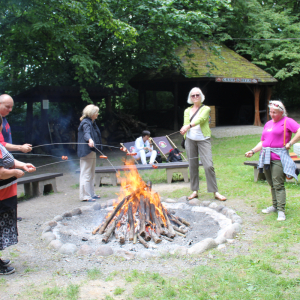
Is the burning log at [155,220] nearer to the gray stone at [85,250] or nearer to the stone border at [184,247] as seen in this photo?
the stone border at [184,247]

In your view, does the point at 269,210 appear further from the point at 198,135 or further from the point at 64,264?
the point at 64,264

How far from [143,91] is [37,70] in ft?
23.2

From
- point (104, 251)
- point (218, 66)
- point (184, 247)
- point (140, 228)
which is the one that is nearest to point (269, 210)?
point (184, 247)

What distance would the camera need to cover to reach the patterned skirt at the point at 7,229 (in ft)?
10.9

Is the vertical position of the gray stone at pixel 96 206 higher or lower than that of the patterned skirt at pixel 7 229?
lower

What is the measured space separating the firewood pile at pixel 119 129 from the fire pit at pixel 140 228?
10.3 metres

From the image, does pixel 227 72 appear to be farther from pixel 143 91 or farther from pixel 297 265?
pixel 297 265

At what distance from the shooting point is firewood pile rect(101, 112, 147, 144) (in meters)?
15.7

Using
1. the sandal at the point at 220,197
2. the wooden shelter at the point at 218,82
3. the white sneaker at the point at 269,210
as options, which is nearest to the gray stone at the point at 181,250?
the white sneaker at the point at 269,210

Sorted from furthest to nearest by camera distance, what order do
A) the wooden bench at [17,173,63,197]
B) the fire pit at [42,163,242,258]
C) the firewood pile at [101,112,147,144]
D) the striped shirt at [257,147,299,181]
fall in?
the firewood pile at [101,112,147,144] < the wooden bench at [17,173,63,197] < the striped shirt at [257,147,299,181] < the fire pit at [42,163,242,258]

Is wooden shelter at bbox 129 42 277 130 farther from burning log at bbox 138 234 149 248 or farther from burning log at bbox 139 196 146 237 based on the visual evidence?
burning log at bbox 138 234 149 248

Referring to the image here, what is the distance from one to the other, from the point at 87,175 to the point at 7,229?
2.80 metres

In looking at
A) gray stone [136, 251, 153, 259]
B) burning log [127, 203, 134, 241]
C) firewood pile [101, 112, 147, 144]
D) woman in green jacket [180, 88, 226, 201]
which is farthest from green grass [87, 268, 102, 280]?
firewood pile [101, 112, 147, 144]

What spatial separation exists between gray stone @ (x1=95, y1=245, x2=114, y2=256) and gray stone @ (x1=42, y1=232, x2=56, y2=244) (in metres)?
0.73
